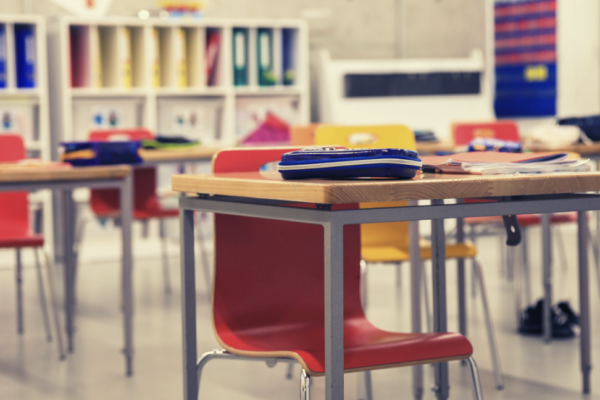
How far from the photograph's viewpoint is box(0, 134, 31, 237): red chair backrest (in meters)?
3.06

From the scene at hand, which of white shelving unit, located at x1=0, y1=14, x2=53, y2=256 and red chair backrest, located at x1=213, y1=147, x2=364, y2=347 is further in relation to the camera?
white shelving unit, located at x1=0, y1=14, x2=53, y2=256

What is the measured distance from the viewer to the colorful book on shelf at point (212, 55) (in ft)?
17.1

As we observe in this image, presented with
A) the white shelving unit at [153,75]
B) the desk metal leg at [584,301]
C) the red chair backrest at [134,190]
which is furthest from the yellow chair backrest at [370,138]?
the white shelving unit at [153,75]

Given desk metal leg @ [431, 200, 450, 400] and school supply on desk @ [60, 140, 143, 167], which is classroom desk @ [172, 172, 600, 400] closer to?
desk metal leg @ [431, 200, 450, 400]

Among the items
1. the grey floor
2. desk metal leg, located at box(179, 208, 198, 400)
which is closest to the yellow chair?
the grey floor

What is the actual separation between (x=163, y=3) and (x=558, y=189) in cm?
424

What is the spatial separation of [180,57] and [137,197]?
1.45 meters

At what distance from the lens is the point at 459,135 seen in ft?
11.6

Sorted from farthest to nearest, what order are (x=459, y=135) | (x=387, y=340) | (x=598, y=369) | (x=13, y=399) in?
(x=459, y=135) → (x=598, y=369) → (x=13, y=399) → (x=387, y=340)

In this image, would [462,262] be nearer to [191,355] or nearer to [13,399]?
[191,355]

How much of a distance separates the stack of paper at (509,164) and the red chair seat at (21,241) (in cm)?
184

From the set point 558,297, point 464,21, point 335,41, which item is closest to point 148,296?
point 558,297

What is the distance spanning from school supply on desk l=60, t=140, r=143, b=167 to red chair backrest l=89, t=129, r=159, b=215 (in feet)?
3.27

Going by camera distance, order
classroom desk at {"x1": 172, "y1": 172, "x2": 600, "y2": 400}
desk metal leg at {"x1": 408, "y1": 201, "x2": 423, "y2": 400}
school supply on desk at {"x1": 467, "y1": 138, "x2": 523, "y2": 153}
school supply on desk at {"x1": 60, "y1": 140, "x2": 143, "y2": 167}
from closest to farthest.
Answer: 1. classroom desk at {"x1": 172, "y1": 172, "x2": 600, "y2": 400}
2. school supply on desk at {"x1": 467, "y1": 138, "x2": 523, "y2": 153}
3. desk metal leg at {"x1": 408, "y1": 201, "x2": 423, "y2": 400}
4. school supply on desk at {"x1": 60, "y1": 140, "x2": 143, "y2": 167}
